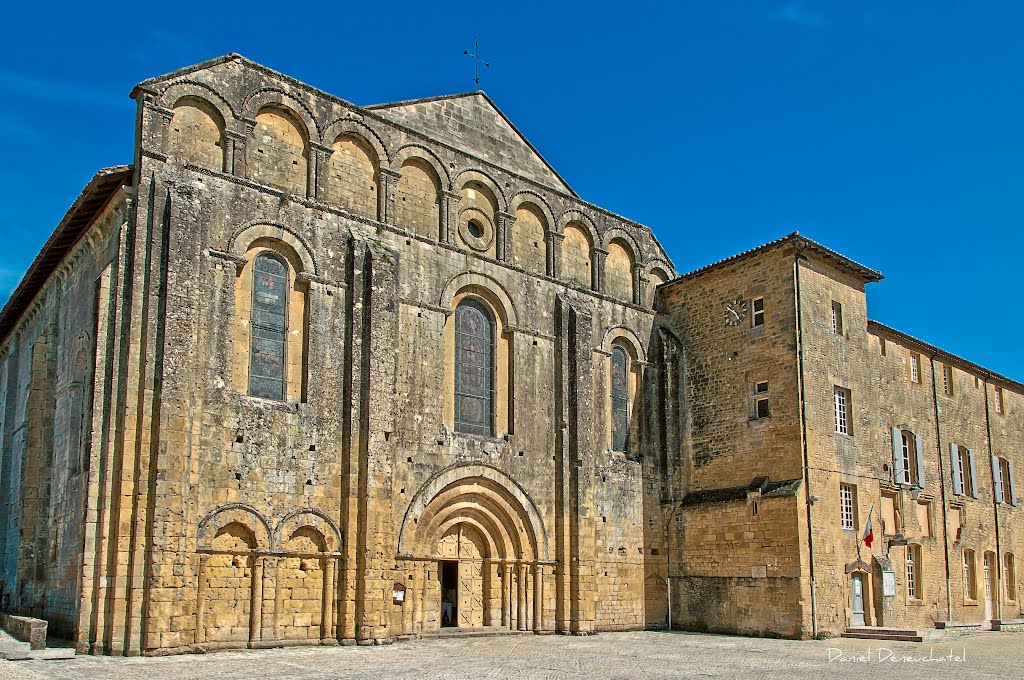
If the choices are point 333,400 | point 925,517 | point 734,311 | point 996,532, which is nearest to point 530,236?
point 734,311

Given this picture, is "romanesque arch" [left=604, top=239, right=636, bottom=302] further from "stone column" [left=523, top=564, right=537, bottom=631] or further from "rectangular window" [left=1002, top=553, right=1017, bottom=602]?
"rectangular window" [left=1002, top=553, right=1017, bottom=602]

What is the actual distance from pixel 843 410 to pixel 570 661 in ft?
37.0

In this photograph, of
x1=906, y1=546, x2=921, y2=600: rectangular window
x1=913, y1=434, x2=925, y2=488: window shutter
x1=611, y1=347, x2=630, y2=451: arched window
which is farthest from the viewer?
x1=913, y1=434, x2=925, y2=488: window shutter

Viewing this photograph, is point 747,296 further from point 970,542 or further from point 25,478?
point 25,478

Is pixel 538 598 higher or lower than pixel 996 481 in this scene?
lower

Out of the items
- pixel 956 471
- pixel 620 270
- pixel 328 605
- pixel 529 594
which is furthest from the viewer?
pixel 956 471

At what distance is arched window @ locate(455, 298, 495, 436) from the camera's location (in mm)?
22219

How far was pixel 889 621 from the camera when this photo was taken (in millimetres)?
23453

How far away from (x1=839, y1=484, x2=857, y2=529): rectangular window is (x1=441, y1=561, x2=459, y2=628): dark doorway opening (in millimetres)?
9501

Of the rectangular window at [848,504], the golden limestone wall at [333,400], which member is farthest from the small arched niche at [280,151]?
the rectangular window at [848,504]

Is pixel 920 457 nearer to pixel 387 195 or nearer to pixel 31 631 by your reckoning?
pixel 387 195

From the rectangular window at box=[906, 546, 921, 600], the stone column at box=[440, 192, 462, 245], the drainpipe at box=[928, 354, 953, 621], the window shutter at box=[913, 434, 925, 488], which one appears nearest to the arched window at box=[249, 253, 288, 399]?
the stone column at box=[440, 192, 462, 245]

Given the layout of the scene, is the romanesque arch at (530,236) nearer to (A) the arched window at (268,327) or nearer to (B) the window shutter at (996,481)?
(A) the arched window at (268,327)

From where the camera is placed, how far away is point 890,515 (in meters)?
25.4
